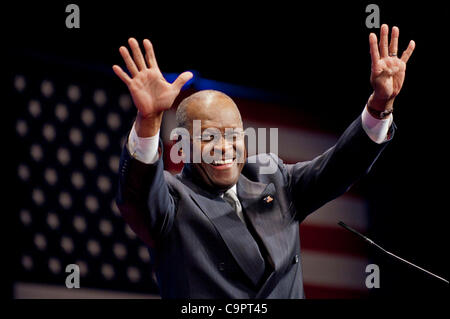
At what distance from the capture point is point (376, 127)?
162 cm

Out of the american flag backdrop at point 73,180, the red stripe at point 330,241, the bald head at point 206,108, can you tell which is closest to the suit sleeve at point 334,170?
the bald head at point 206,108

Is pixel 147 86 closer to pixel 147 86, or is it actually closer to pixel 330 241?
pixel 147 86

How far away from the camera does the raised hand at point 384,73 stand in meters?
1.57

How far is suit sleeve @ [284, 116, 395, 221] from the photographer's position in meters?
1.64

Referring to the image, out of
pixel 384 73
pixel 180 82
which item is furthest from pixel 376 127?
pixel 180 82

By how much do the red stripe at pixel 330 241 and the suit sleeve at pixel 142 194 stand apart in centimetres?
190

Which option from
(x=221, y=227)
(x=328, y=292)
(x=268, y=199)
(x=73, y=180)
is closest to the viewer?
(x=221, y=227)

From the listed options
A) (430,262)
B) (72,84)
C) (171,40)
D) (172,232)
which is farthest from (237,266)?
(430,262)

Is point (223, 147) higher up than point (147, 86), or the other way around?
point (147, 86)

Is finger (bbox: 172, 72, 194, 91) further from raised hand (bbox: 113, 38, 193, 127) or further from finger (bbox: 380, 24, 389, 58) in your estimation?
finger (bbox: 380, 24, 389, 58)

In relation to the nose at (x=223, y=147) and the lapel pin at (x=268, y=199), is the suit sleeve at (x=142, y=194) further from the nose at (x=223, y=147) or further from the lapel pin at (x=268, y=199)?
the lapel pin at (x=268, y=199)

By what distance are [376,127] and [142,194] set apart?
0.70 meters

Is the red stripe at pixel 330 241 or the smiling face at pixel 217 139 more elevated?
the smiling face at pixel 217 139

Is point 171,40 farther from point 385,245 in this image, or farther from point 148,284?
point 385,245
